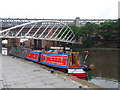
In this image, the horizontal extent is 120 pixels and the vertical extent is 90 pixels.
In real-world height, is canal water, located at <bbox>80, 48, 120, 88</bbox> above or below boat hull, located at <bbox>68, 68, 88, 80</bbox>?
below

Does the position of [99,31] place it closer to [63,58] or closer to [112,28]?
[112,28]

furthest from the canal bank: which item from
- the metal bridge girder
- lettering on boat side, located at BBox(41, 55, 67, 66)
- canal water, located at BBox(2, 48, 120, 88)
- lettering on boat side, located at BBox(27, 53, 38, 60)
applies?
the metal bridge girder

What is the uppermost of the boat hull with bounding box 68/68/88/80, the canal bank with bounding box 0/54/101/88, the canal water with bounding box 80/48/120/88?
the canal bank with bounding box 0/54/101/88

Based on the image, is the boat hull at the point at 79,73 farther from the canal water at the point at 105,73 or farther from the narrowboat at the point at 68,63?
the canal water at the point at 105,73

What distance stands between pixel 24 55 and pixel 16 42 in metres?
37.0

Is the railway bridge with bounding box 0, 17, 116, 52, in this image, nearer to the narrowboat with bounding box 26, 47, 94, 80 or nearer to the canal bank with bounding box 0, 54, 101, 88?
the narrowboat with bounding box 26, 47, 94, 80

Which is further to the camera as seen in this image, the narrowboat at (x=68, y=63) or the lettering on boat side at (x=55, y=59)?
the lettering on boat side at (x=55, y=59)

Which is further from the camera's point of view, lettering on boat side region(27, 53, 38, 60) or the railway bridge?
the railway bridge

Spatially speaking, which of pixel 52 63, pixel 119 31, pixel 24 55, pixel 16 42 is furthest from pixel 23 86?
pixel 16 42

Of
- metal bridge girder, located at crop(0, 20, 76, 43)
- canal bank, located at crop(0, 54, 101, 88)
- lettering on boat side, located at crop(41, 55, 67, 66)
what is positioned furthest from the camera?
metal bridge girder, located at crop(0, 20, 76, 43)

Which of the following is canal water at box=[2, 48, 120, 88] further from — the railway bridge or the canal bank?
the railway bridge

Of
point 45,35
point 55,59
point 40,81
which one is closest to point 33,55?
point 55,59

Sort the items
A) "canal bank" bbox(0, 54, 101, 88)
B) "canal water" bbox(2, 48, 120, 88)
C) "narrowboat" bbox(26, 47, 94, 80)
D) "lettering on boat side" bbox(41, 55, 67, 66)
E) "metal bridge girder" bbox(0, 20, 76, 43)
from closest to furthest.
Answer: "canal bank" bbox(0, 54, 101, 88) → "canal water" bbox(2, 48, 120, 88) → "narrowboat" bbox(26, 47, 94, 80) → "lettering on boat side" bbox(41, 55, 67, 66) → "metal bridge girder" bbox(0, 20, 76, 43)

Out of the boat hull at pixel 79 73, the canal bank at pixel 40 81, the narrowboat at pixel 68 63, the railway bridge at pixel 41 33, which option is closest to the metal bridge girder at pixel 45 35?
the railway bridge at pixel 41 33
